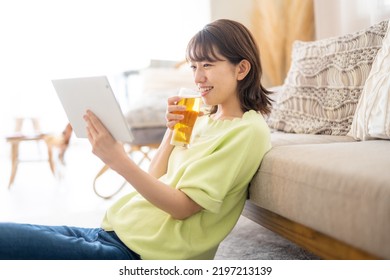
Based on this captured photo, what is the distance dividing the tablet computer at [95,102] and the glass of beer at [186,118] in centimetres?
25

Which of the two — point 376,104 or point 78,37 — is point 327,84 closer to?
point 376,104

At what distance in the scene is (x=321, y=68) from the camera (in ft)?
6.14

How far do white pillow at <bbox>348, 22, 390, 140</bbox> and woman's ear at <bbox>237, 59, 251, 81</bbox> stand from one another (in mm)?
536

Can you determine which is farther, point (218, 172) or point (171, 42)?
point (171, 42)

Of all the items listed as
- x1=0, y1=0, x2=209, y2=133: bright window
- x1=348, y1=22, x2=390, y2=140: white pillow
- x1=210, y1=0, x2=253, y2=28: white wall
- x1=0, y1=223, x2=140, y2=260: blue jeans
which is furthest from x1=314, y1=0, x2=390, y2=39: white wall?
x1=0, y1=223, x2=140, y2=260: blue jeans

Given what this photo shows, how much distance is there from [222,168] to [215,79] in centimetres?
27

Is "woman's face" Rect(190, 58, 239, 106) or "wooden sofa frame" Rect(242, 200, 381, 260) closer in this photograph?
"wooden sofa frame" Rect(242, 200, 381, 260)

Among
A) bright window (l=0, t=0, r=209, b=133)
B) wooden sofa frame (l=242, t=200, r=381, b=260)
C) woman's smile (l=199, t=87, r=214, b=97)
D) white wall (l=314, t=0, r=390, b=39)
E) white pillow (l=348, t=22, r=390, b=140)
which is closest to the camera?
wooden sofa frame (l=242, t=200, r=381, b=260)

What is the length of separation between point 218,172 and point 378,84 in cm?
80

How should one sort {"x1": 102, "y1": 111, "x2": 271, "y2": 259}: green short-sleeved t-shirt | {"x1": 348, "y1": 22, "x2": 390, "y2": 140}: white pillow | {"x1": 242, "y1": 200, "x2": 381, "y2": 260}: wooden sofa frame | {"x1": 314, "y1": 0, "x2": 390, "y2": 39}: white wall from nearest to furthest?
{"x1": 242, "y1": 200, "x2": 381, "y2": 260}: wooden sofa frame
{"x1": 102, "y1": 111, "x2": 271, "y2": 259}: green short-sleeved t-shirt
{"x1": 348, "y1": 22, "x2": 390, "y2": 140}: white pillow
{"x1": 314, "y1": 0, "x2": 390, "y2": 39}: white wall

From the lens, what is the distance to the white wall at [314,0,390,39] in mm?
2362

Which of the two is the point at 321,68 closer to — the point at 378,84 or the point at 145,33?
the point at 378,84

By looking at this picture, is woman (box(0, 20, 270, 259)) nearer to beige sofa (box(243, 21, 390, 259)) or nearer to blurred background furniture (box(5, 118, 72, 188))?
beige sofa (box(243, 21, 390, 259))
